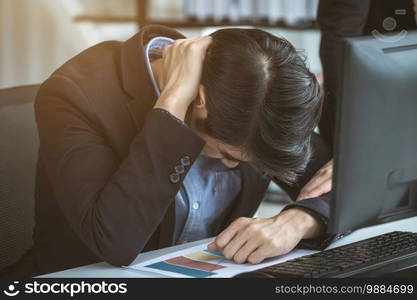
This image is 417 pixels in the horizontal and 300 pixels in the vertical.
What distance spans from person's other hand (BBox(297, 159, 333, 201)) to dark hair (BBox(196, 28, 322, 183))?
24 cm

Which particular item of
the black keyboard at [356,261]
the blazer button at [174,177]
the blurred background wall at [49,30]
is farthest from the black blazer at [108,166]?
the blurred background wall at [49,30]

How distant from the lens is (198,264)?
4.33ft

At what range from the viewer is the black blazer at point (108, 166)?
52.1 inches

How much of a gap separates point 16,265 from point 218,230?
16.7 inches

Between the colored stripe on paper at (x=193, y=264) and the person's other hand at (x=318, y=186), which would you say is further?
the person's other hand at (x=318, y=186)

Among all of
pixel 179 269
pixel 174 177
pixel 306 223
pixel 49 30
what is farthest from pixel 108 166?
pixel 49 30

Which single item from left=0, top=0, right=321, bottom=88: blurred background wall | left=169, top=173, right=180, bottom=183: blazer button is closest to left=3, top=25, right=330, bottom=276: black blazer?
left=169, top=173, right=180, bottom=183: blazer button

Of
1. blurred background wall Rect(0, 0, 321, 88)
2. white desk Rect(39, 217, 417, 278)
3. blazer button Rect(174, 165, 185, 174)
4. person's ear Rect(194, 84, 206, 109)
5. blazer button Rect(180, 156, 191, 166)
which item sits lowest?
blurred background wall Rect(0, 0, 321, 88)

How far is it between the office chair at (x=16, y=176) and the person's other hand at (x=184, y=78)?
34 cm

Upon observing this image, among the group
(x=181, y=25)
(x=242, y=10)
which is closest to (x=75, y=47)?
(x=181, y=25)

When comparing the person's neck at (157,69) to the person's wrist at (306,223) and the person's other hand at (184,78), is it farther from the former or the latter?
the person's wrist at (306,223)

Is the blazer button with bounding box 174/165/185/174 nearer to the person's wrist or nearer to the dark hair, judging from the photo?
the dark hair

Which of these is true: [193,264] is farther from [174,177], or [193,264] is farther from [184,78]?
[184,78]

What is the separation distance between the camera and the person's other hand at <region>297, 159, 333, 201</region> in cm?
160
